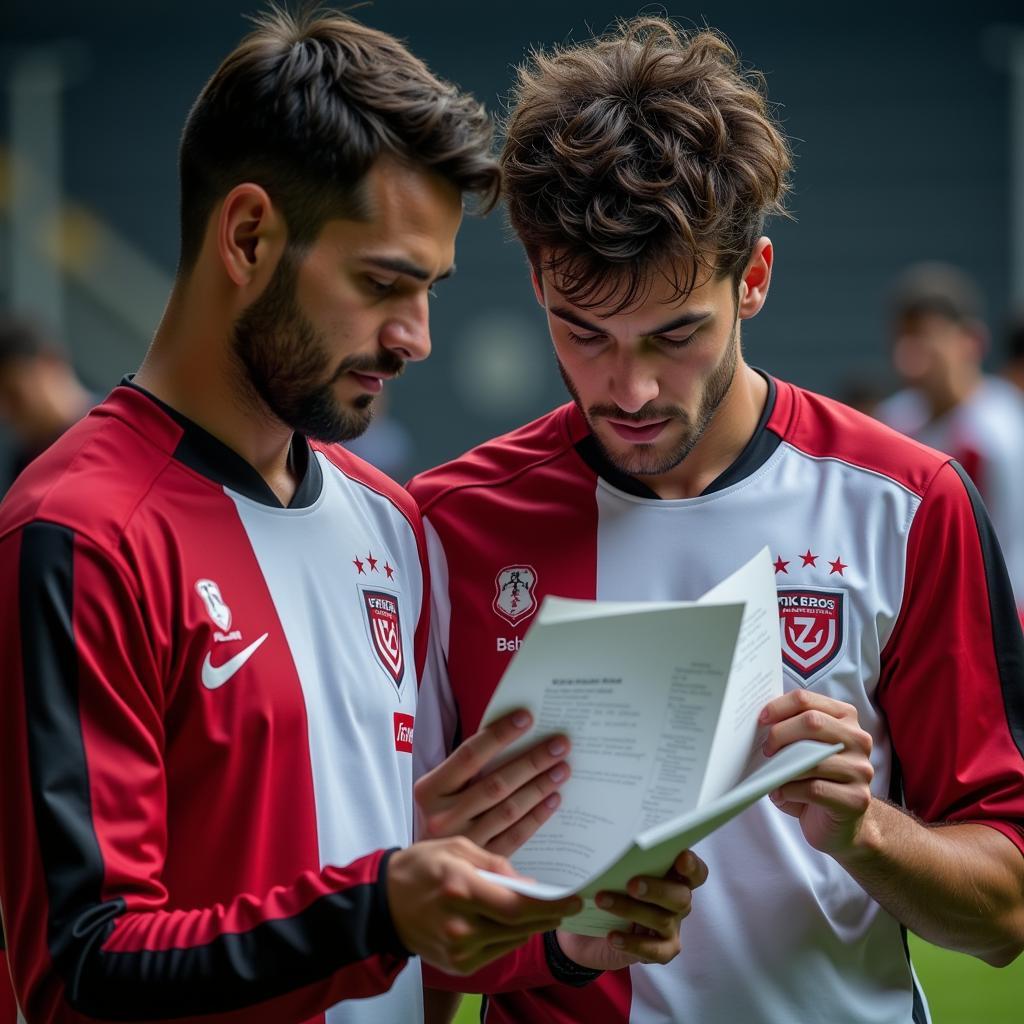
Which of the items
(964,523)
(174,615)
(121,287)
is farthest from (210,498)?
(121,287)

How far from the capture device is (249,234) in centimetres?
205

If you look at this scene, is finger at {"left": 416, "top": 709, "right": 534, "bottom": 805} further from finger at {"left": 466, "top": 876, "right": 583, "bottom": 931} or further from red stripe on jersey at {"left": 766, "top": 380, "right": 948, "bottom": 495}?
red stripe on jersey at {"left": 766, "top": 380, "right": 948, "bottom": 495}

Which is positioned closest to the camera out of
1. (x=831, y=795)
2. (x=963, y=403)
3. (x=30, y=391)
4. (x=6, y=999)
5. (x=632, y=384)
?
(x=831, y=795)

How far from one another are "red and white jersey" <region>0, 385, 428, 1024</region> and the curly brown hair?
0.55 m

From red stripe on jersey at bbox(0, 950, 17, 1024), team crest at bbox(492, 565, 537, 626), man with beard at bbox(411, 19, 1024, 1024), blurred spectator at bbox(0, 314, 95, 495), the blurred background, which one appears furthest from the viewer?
the blurred background

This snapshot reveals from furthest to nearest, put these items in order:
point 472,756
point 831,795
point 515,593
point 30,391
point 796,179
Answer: point 796,179
point 30,391
point 515,593
point 831,795
point 472,756

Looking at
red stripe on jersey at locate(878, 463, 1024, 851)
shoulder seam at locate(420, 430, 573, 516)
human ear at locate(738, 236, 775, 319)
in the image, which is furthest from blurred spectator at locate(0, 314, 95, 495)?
red stripe on jersey at locate(878, 463, 1024, 851)

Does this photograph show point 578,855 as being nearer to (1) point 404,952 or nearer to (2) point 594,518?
(1) point 404,952

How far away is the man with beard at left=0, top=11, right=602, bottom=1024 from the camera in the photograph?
5.66 feet

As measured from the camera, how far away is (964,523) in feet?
7.54

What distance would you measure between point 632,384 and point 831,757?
2.18 feet

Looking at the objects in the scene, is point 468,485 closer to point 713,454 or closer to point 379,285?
point 713,454

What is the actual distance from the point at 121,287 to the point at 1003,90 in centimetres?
925

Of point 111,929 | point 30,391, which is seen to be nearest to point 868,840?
point 111,929
